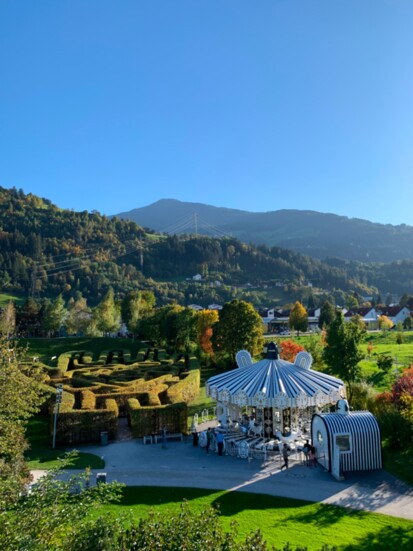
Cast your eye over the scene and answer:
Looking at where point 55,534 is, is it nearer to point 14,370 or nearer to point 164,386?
point 14,370

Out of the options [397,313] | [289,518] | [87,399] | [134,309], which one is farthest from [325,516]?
[397,313]

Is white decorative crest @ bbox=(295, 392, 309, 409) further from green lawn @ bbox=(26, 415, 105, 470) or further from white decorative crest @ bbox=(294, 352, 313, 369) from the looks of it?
green lawn @ bbox=(26, 415, 105, 470)

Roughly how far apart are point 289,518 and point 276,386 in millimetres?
7568

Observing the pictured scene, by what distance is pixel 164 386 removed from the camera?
94.4 ft

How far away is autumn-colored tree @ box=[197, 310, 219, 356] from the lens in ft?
160

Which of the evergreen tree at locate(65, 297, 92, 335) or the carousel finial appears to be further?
the evergreen tree at locate(65, 297, 92, 335)

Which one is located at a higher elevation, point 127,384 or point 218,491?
point 127,384

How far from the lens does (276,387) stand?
20.9 meters

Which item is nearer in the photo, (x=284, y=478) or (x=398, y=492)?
(x=398, y=492)

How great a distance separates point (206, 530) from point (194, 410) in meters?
23.5

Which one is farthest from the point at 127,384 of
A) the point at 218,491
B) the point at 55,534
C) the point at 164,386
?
the point at 55,534

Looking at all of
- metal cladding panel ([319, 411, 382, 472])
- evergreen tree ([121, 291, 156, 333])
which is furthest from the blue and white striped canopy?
evergreen tree ([121, 291, 156, 333])

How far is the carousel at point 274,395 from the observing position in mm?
20391

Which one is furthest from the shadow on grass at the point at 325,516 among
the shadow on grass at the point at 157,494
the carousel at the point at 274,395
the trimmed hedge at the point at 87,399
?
the trimmed hedge at the point at 87,399
